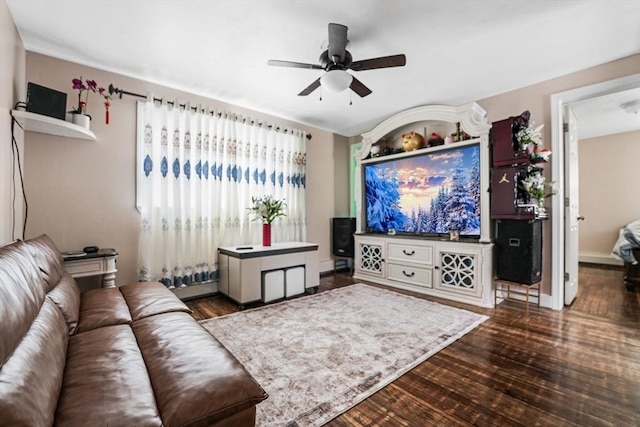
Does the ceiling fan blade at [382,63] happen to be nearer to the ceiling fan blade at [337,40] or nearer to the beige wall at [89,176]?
the ceiling fan blade at [337,40]

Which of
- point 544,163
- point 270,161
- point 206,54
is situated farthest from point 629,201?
point 206,54

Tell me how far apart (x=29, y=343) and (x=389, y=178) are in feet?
13.4

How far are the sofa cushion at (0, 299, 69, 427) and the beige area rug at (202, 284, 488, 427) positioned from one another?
93cm

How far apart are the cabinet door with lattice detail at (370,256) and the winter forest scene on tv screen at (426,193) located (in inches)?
10.4

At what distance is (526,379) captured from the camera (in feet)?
5.87

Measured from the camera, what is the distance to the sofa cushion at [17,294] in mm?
877

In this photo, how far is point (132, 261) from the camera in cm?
302

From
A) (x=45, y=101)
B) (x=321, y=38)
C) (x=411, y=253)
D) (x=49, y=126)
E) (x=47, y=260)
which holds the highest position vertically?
(x=321, y=38)

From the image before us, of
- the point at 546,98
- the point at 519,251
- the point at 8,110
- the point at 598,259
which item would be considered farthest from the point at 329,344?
the point at 598,259

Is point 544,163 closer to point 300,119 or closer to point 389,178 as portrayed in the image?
point 389,178

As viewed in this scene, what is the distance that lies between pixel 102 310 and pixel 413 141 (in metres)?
3.96

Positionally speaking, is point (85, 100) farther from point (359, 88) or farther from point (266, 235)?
point (359, 88)

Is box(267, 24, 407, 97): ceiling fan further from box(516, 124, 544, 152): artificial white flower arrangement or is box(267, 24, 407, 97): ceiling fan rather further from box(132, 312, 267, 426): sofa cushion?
box(132, 312, 267, 426): sofa cushion

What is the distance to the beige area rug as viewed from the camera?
1599mm
